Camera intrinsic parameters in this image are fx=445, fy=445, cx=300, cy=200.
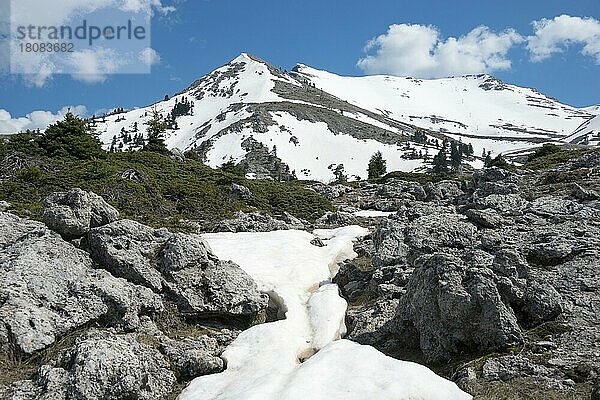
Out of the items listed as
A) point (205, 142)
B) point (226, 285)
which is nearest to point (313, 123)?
point (205, 142)

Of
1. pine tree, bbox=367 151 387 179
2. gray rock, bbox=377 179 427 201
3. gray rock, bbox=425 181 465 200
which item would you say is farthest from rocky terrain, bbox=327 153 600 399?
pine tree, bbox=367 151 387 179

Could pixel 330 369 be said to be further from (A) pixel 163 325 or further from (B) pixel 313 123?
(B) pixel 313 123

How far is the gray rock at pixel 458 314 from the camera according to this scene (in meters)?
13.1

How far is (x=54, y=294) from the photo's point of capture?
44.4 ft

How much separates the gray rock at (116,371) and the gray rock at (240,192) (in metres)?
32.7

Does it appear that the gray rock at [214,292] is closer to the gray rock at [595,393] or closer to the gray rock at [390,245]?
the gray rock at [390,245]

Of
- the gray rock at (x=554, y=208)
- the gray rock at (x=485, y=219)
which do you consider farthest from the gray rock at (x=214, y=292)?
the gray rock at (x=554, y=208)

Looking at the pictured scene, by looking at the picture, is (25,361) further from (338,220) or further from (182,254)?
(338,220)

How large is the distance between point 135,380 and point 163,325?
3784 mm

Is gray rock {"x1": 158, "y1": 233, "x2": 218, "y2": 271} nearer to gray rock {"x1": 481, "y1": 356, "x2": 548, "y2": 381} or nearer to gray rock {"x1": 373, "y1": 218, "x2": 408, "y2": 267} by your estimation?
gray rock {"x1": 373, "y1": 218, "x2": 408, "y2": 267}

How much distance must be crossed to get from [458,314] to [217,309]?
8.29 metres

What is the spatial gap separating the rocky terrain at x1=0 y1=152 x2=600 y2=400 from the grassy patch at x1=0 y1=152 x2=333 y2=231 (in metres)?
11.7

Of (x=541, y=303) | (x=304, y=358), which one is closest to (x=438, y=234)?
(x=541, y=303)

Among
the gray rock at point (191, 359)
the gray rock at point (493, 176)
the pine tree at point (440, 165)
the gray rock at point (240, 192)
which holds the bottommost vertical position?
the gray rock at point (191, 359)
